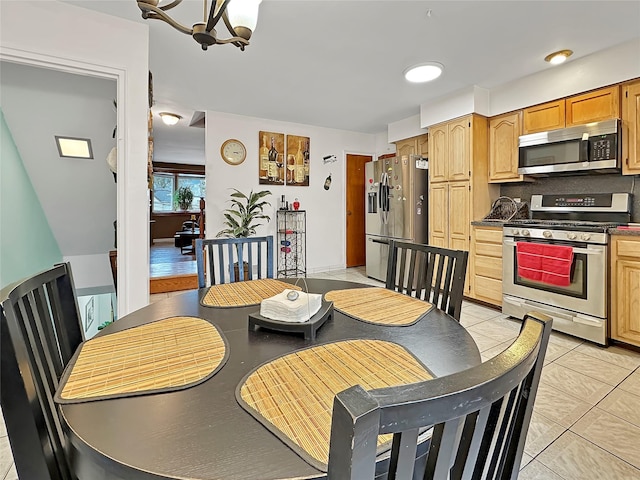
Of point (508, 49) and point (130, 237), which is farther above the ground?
point (508, 49)

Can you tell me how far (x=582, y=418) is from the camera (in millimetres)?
1693

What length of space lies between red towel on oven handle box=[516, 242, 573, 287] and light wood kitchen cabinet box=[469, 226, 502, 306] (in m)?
0.33

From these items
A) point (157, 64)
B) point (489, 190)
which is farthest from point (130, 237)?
point (489, 190)

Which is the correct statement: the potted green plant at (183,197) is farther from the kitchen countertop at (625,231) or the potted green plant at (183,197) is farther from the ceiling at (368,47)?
the kitchen countertop at (625,231)

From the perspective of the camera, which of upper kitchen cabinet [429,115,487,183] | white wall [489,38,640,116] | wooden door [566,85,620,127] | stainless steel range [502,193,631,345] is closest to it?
stainless steel range [502,193,631,345]

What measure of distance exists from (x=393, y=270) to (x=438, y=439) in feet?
4.65

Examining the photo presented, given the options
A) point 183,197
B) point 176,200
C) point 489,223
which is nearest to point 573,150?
point 489,223

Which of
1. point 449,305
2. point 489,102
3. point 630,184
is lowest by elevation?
point 449,305

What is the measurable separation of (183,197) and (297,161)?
6260mm

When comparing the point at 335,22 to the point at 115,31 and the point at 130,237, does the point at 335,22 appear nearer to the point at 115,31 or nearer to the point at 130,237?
the point at 115,31

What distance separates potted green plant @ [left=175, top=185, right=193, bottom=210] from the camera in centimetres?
1014

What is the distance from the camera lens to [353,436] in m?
0.29

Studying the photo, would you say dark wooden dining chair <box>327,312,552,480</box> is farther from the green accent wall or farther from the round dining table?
the green accent wall

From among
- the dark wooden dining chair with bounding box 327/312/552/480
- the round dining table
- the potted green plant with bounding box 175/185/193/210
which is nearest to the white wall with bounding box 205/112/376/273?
the round dining table
